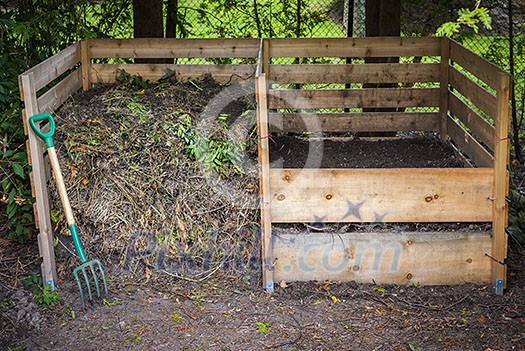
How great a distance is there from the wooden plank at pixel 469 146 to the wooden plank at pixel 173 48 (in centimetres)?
189

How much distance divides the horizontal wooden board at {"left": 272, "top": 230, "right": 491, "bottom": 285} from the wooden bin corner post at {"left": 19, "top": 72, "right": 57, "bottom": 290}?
5.17 feet

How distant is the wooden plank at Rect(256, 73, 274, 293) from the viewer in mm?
5082

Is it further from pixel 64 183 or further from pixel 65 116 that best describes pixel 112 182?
pixel 65 116

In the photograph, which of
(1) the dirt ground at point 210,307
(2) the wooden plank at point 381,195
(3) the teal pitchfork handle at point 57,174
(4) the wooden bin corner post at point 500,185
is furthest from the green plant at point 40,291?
(4) the wooden bin corner post at point 500,185

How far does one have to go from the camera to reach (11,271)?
566cm

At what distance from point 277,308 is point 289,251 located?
1.38 ft

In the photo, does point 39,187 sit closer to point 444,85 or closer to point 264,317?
point 264,317

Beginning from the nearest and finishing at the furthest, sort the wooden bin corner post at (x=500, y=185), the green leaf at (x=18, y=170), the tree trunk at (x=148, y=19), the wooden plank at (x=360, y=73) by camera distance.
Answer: the wooden bin corner post at (x=500, y=185), the green leaf at (x=18, y=170), the wooden plank at (x=360, y=73), the tree trunk at (x=148, y=19)

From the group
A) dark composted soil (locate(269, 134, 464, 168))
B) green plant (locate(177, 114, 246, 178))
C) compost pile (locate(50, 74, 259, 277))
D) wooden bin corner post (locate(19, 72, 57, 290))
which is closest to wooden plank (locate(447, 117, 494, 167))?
dark composted soil (locate(269, 134, 464, 168))

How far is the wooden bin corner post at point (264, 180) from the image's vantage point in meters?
5.08

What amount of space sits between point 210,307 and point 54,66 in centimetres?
221

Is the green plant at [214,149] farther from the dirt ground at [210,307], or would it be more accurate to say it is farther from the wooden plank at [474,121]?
the wooden plank at [474,121]

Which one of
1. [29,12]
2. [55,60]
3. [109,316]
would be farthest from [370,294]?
Result: [29,12]

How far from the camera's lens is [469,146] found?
241 inches
